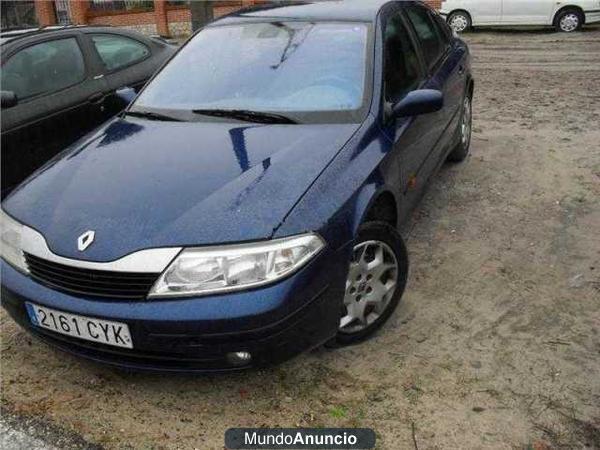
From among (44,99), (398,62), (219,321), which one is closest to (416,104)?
(398,62)

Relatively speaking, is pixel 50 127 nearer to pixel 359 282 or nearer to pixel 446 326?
pixel 359 282

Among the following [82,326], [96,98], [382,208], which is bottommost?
[82,326]

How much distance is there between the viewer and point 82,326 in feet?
7.96

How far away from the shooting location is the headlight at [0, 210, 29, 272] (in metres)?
2.65

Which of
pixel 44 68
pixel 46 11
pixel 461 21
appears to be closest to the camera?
pixel 44 68

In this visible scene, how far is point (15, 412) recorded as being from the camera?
8.73 feet

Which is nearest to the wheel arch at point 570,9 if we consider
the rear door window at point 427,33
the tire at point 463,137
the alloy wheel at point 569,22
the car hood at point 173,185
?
the alloy wheel at point 569,22

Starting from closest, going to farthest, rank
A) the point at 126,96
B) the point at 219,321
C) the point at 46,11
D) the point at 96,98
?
the point at 219,321
the point at 126,96
the point at 96,98
the point at 46,11

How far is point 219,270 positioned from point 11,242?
1.06 meters

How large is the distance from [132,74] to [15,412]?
372cm

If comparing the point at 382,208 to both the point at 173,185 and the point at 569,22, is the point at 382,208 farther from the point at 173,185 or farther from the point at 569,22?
the point at 569,22

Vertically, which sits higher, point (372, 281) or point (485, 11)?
point (372, 281)

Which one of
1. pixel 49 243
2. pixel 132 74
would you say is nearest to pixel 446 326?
pixel 49 243

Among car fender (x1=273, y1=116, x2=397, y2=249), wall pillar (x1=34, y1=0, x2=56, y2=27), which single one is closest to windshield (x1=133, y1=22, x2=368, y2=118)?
car fender (x1=273, y1=116, x2=397, y2=249)
